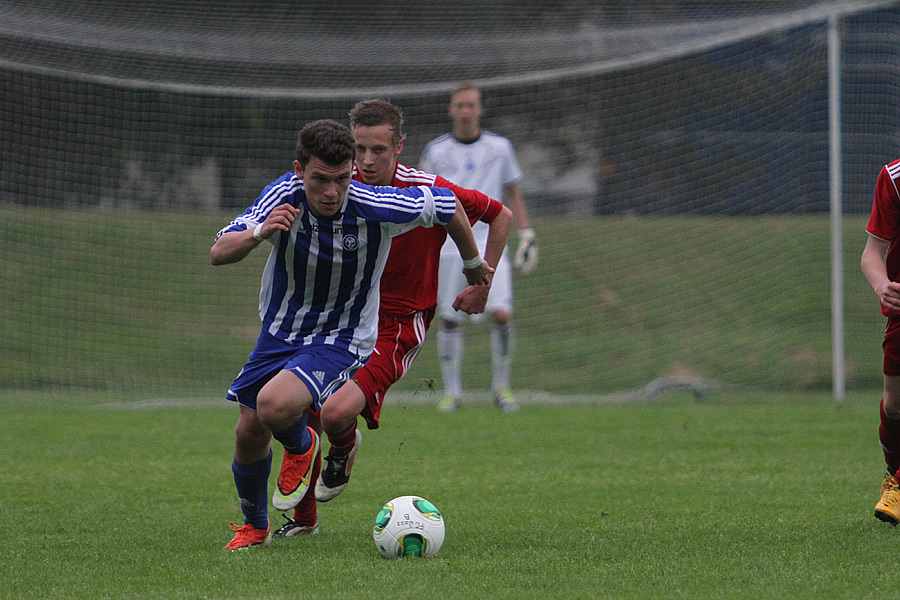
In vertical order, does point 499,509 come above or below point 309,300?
below

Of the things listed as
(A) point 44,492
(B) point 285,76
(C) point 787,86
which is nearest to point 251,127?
(B) point 285,76

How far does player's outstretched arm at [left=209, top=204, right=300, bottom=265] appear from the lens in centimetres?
331

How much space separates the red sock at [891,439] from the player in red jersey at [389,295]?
68.0 inches

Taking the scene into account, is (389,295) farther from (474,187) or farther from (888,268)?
(474,187)

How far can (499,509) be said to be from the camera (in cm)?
452

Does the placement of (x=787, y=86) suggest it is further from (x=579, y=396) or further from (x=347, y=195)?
(x=347, y=195)

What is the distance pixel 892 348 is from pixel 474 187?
4472 mm

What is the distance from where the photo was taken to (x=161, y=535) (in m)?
3.97

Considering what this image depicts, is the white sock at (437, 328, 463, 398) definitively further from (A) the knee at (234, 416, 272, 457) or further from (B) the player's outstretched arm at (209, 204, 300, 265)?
(B) the player's outstretched arm at (209, 204, 300, 265)

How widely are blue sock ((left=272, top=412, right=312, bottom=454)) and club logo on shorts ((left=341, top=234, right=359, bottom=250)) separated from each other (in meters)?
0.68

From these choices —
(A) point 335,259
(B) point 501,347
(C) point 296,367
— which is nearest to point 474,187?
(B) point 501,347

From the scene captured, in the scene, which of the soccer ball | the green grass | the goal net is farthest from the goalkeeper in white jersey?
the soccer ball

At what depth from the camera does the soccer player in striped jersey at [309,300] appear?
361 cm

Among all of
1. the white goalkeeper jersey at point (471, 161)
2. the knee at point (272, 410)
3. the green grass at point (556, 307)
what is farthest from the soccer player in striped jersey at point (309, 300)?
the green grass at point (556, 307)
